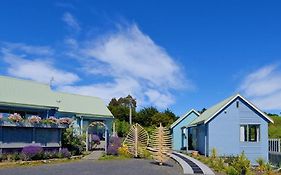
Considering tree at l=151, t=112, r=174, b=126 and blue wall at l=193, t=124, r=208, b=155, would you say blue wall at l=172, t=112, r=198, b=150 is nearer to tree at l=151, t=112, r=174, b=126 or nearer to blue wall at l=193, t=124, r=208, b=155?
blue wall at l=193, t=124, r=208, b=155

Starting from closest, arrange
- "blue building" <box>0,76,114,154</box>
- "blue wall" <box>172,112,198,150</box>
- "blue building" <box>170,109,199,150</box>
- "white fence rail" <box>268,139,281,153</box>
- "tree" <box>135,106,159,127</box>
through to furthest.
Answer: "blue building" <box>0,76,114,154</box> → "white fence rail" <box>268,139,281,153</box> → "blue building" <box>170,109,199,150</box> → "blue wall" <box>172,112,198,150</box> → "tree" <box>135,106,159,127</box>

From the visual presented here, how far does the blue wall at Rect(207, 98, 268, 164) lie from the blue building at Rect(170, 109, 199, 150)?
1203 cm

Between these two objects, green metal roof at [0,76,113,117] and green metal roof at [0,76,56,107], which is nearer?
green metal roof at [0,76,113,117]

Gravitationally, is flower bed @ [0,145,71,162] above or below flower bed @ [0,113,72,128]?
below

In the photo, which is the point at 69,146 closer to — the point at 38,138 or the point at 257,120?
the point at 38,138

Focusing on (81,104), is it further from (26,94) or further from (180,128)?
(26,94)

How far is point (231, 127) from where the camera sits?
31.7 m

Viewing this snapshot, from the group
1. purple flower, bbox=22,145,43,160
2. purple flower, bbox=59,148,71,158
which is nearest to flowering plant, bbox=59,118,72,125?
purple flower, bbox=59,148,71,158

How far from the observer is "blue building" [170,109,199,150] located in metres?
43.8

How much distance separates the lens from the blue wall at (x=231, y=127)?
3141 centimetres

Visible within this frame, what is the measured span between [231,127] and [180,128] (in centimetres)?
1272

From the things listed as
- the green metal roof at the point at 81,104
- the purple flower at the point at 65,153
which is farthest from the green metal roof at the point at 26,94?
the purple flower at the point at 65,153

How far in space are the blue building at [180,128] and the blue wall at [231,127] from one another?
473 inches

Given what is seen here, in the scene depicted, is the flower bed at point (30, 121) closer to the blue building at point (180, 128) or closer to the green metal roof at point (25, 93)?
the green metal roof at point (25, 93)
